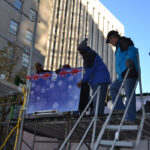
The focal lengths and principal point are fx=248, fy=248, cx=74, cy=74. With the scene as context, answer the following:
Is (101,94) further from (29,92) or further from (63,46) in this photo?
(63,46)

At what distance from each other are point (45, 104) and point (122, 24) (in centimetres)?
9126

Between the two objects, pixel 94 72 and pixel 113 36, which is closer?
pixel 113 36

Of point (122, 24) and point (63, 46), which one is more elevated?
point (122, 24)

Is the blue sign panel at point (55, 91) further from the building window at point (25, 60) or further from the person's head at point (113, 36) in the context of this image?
the building window at point (25, 60)

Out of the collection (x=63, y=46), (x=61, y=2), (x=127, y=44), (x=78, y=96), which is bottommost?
(x=78, y=96)

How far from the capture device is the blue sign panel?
21.8ft

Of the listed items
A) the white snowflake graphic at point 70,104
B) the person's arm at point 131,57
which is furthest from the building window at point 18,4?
the person's arm at point 131,57

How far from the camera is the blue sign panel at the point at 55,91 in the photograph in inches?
261

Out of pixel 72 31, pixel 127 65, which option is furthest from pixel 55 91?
pixel 72 31

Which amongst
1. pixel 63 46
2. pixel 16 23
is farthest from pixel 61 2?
pixel 16 23

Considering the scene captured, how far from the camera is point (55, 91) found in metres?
7.02

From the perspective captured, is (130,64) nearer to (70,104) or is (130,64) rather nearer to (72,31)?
(70,104)

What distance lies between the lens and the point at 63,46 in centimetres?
7331

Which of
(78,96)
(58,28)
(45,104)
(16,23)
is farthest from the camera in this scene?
(58,28)
